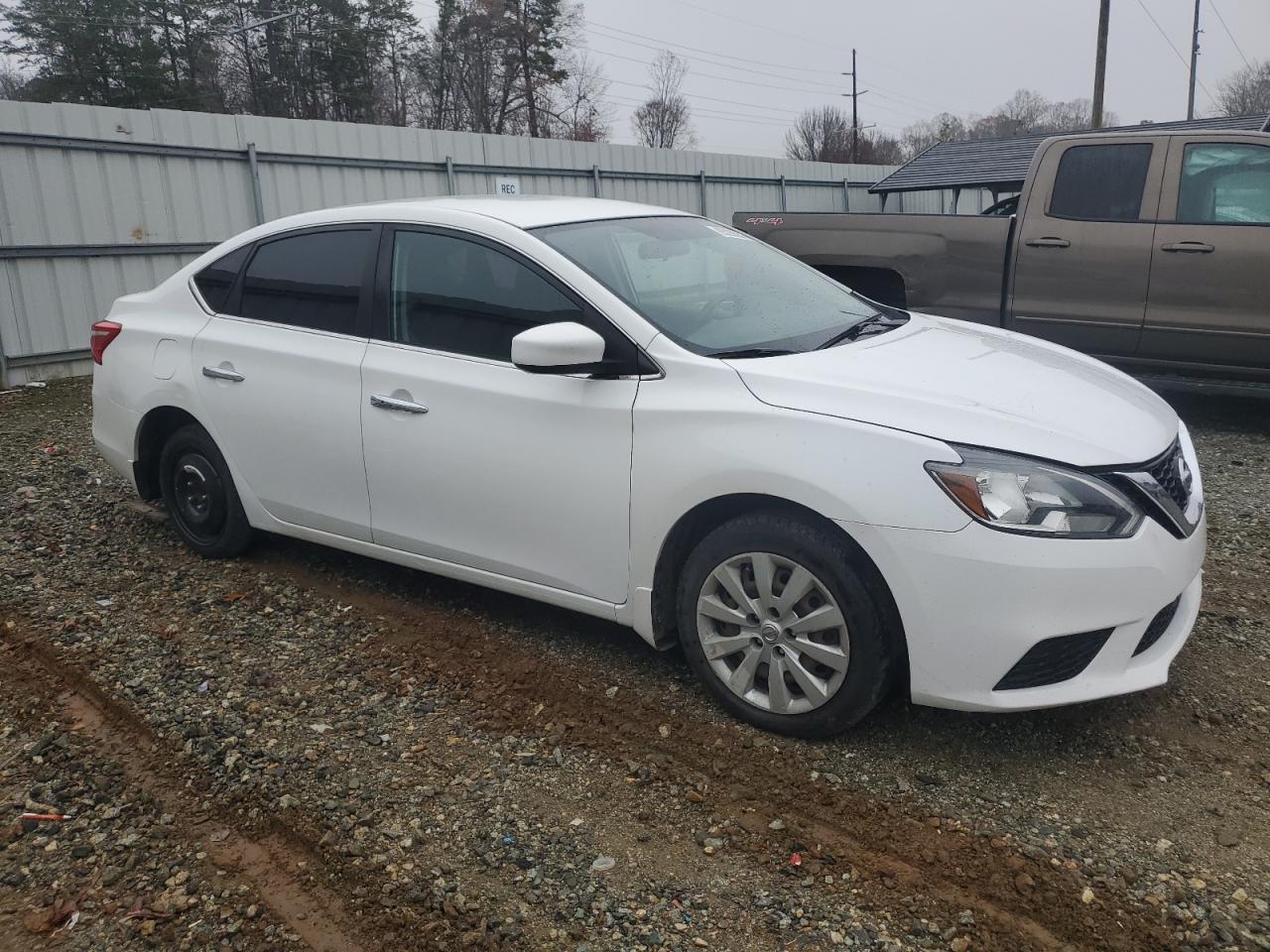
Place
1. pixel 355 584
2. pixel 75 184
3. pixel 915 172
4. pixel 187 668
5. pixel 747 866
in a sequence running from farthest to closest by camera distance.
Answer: pixel 915 172 < pixel 75 184 < pixel 355 584 < pixel 187 668 < pixel 747 866

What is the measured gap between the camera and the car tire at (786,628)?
298cm

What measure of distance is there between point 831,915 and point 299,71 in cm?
3751

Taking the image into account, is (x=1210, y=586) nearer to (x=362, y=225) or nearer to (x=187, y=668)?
(x=362, y=225)

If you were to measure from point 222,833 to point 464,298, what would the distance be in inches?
79.2

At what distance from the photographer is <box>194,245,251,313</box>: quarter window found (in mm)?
4672

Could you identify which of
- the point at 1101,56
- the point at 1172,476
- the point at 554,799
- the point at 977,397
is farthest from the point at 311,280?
the point at 1101,56

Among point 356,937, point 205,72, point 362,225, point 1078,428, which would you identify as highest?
point 205,72

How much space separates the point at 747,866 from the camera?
2.66 metres

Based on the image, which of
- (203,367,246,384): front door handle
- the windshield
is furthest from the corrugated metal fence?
the windshield

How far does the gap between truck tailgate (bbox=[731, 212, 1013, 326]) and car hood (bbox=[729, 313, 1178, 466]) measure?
372 cm

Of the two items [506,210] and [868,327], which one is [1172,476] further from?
[506,210]

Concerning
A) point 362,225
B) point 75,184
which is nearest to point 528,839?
point 362,225

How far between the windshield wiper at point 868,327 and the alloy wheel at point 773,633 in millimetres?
871

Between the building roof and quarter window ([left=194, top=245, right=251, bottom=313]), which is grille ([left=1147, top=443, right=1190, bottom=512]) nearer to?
quarter window ([left=194, top=245, right=251, bottom=313])
